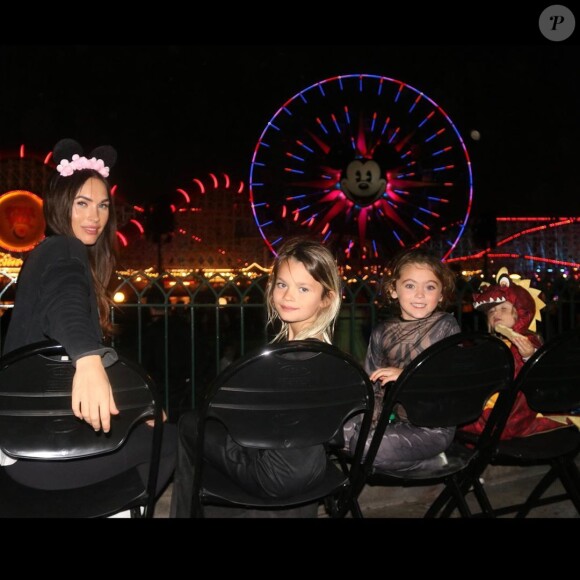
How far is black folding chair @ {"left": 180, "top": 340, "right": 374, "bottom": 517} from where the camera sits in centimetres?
144

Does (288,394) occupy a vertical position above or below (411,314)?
below

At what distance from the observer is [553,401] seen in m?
1.89

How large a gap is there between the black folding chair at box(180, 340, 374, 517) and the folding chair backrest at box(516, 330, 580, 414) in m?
0.56

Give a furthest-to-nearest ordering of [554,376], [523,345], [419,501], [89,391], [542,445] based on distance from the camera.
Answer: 1. [419,501]
2. [523,345]
3. [542,445]
4. [554,376]
5. [89,391]

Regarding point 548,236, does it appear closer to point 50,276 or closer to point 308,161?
point 308,161

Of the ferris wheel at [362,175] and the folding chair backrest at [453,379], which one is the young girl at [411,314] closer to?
the folding chair backrest at [453,379]

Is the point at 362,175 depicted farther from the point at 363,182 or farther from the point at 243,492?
the point at 243,492

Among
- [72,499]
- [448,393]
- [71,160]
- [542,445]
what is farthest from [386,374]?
[71,160]

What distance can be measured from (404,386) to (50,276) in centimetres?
96

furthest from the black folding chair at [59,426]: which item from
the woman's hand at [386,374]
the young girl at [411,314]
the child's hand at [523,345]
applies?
the child's hand at [523,345]

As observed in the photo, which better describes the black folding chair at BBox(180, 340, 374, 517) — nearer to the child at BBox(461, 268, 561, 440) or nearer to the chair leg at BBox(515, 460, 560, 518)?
the child at BBox(461, 268, 561, 440)

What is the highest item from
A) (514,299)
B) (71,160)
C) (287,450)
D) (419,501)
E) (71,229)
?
(71,160)

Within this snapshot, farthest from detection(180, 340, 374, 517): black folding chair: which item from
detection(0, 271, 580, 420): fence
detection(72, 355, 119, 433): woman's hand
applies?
detection(0, 271, 580, 420): fence

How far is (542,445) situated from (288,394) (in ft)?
3.62
